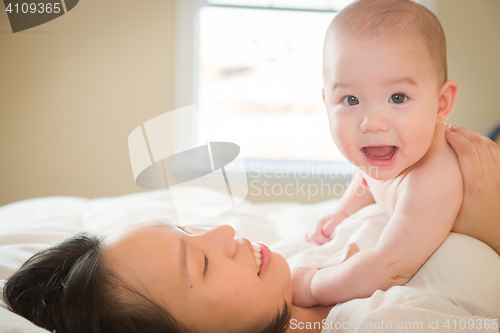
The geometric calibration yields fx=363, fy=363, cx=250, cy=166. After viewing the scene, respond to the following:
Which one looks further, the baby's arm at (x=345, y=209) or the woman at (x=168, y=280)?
the baby's arm at (x=345, y=209)

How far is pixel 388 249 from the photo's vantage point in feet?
2.30

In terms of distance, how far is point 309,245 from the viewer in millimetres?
1083

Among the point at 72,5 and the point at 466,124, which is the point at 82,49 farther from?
the point at 466,124

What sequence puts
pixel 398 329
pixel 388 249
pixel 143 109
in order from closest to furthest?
pixel 398 329 < pixel 388 249 < pixel 143 109

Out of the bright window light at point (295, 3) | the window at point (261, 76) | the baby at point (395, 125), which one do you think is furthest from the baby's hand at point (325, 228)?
the bright window light at point (295, 3)

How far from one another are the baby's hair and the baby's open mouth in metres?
0.18

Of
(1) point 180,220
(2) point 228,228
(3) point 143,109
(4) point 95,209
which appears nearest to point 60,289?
(2) point 228,228

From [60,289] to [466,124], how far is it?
3262 millimetres

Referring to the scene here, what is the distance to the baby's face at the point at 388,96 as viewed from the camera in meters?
0.70

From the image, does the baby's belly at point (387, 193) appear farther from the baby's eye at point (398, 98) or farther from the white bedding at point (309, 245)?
the baby's eye at point (398, 98)

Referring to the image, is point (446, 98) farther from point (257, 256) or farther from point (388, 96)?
point (257, 256)

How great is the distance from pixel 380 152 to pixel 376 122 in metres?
0.09

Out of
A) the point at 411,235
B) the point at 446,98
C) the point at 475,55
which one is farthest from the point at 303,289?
the point at 475,55

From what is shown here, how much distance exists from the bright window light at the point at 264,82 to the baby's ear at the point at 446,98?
2.40 meters
